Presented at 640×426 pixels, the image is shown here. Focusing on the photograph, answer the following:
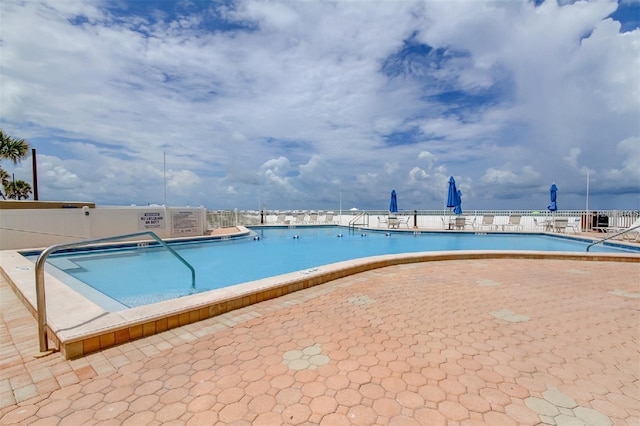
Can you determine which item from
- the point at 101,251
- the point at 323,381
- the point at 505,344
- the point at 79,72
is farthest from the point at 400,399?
the point at 79,72

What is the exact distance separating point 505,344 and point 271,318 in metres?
2.14

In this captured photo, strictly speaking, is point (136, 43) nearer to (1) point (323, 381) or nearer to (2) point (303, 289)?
(2) point (303, 289)

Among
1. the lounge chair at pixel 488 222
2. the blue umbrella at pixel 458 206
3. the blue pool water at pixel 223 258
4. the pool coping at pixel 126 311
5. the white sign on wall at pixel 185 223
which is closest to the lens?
the pool coping at pixel 126 311

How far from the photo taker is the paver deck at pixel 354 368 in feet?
5.16

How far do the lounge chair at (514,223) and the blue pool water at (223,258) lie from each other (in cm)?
136

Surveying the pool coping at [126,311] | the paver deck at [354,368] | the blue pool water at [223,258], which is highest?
the pool coping at [126,311]

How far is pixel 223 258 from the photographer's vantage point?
8.95 m

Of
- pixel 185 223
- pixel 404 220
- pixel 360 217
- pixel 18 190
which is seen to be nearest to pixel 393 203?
pixel 404 220

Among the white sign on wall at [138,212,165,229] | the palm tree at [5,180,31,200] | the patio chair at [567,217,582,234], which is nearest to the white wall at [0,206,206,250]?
the white sign on wall at [138,212,165,229]

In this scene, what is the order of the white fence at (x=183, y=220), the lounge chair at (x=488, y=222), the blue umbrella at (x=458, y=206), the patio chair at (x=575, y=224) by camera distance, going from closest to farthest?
the white fence at (x=183, y=220), the patio chair at (x=575, y=224), the lounge chair at (x=488, y=222), the blue umbrella at (x=458, y=206)

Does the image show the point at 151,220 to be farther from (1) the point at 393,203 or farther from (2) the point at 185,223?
(1) the point at 393,203

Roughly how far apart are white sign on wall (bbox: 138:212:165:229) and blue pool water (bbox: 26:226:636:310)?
1.32m

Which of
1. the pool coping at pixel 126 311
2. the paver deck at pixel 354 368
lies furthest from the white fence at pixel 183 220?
the paver deck at pixel 354 368

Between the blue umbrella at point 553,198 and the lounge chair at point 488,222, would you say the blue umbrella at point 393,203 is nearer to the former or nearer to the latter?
the lounge chair at point 488,222
